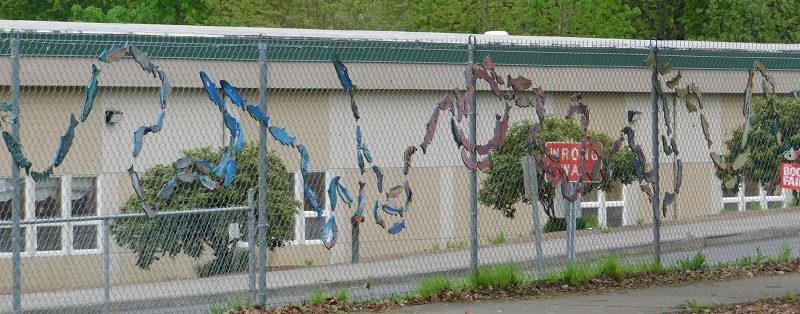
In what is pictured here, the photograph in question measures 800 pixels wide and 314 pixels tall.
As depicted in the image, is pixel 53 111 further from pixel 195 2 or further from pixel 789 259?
pixel 195 2

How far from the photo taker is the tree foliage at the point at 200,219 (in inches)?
447

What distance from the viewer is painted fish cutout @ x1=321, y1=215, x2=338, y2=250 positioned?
11047 millimetres

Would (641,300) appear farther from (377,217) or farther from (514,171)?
(514,171)

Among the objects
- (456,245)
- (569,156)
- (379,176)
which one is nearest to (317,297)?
(379,176)

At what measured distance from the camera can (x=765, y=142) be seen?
561 inches

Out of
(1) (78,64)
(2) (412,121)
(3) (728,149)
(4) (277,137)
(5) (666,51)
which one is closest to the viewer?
(4) (277,137)

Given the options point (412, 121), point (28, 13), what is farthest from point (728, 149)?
point (28, 13)

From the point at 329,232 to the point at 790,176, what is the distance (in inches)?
218

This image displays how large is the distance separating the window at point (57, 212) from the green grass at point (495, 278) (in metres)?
3.34

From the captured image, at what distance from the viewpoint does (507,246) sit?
15047mm

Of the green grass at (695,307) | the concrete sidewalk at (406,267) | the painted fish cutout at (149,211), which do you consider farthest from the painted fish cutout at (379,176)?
the green grass at (695,307)

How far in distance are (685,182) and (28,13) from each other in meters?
36.7

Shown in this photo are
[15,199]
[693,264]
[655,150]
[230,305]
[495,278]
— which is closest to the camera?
[15,199]

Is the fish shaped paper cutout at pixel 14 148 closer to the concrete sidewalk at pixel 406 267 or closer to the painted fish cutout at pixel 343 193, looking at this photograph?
the concrete sidewalk at pixel 406 267
